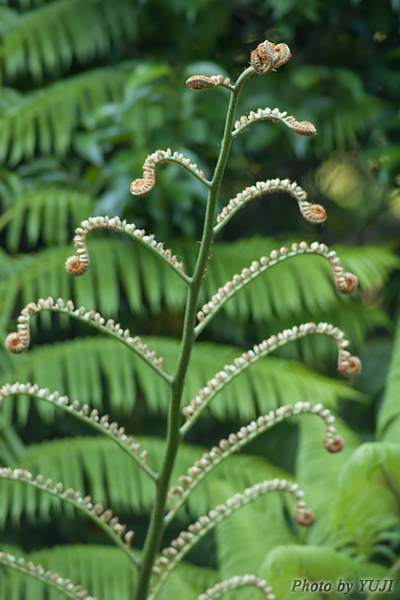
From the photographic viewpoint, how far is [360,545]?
984 millimetres

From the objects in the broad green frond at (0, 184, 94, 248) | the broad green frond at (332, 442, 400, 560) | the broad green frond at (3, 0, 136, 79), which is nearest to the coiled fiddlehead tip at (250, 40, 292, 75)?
the broad green frond at (332, 442, 400, 560)

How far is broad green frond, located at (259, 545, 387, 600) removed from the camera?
78cm

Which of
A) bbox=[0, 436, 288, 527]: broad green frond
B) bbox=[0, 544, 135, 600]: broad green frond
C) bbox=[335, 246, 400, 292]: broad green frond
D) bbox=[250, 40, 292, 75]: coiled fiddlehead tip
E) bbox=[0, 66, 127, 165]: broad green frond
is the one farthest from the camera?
bbox=[0, 66, 127, 165]: broad green frond

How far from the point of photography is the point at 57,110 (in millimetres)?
1780

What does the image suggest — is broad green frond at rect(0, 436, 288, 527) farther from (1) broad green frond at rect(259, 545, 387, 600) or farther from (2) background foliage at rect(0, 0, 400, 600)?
(1) broad green frond at rect(259, 545, 387, 600)

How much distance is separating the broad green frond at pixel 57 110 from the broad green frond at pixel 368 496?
123 cm

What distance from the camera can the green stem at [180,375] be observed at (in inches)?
17.0

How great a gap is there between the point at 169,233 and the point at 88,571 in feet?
2.61

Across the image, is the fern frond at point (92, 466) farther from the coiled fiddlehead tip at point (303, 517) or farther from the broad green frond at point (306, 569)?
the coiled fiddlehead tip at point (303, 517)

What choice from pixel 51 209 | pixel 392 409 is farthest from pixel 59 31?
pixel 392 409

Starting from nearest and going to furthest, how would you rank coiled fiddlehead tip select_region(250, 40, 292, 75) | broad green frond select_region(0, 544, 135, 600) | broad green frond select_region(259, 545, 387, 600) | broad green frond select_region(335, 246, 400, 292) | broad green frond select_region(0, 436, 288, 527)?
1. coiled fiddlehead tip select_region(250, 40, 292, 75)
2. broad green frond select_region(259, 545, 387, 600)
3. broad green frond select_region(0, 544, 135, 600)
4. broad green frond select_region(0, 436, 288, 527)
5. broad green frond select_region(335, 246, 400, 292)

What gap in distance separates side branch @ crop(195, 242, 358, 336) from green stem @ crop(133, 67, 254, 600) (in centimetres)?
1

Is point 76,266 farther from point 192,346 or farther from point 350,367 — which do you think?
point 350,367

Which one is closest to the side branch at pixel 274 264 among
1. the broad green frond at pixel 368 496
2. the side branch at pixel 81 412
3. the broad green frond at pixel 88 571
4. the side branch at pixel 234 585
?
the side branch at pixel 81 412
